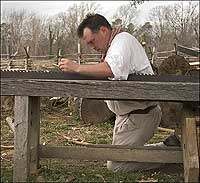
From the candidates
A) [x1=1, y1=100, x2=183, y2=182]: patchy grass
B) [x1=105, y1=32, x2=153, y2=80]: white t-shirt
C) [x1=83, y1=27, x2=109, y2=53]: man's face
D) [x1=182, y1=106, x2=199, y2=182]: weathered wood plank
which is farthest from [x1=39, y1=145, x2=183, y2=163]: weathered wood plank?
[x1=83, y1=27, x2=109, y2=53]: man's face

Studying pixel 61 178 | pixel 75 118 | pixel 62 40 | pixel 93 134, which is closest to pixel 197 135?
pixel 61 178

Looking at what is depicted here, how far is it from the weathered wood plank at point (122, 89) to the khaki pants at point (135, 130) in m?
1.08

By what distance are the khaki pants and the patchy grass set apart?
3.8 inches

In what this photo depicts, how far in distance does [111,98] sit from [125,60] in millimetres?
426

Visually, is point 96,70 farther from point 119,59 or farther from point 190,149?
point 190,149

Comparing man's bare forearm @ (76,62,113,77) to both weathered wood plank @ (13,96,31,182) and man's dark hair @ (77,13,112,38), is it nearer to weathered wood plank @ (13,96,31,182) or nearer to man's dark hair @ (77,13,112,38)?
weathered wood plank @ (13,96,31,182)

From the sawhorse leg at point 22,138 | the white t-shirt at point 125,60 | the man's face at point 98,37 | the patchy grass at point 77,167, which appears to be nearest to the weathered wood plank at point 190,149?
the patchy grass at point 77,167

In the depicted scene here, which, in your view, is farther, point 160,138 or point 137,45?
point 160,138

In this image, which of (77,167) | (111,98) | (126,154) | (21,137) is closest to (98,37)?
(111,98)

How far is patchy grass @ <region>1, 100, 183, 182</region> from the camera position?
3.72 metres

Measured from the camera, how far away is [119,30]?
4.00 meters

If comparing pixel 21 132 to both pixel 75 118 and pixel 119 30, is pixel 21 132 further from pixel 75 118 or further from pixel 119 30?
pixel 75 118

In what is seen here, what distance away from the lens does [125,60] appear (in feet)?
11.5

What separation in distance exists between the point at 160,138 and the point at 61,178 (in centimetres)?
378
